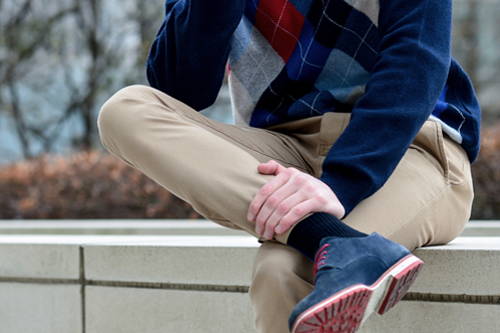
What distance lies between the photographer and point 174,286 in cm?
267

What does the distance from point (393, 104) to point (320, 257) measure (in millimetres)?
449

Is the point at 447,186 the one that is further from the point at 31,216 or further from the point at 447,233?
the point at 31,216

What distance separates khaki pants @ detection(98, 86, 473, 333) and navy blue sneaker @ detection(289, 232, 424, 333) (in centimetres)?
13

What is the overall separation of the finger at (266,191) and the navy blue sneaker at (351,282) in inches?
6.4

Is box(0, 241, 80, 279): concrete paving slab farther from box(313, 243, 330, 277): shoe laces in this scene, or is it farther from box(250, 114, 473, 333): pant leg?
box(313, 243, 330, 277): shoe laces

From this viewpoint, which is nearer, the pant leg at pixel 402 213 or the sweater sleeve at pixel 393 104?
the pant leg at pixel 402 213

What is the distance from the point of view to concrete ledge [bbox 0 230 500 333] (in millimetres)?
2148

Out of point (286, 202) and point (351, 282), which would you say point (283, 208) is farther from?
point (351, 282)

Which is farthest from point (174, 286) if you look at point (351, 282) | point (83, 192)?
point (83, 192)

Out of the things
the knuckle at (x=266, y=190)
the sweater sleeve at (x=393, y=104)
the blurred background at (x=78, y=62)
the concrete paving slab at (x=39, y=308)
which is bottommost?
the blurred background at (x=78, y=62)

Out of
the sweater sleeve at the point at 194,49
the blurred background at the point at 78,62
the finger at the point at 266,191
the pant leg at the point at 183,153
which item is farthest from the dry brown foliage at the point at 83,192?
the finger at the point at 266,191

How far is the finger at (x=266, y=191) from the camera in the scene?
1784 millimetres

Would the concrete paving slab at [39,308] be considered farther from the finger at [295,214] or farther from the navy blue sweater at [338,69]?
the finger at [295,214]

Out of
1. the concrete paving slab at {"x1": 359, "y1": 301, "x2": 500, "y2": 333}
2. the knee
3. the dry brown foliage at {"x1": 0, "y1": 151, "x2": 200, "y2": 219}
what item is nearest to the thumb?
the knee
